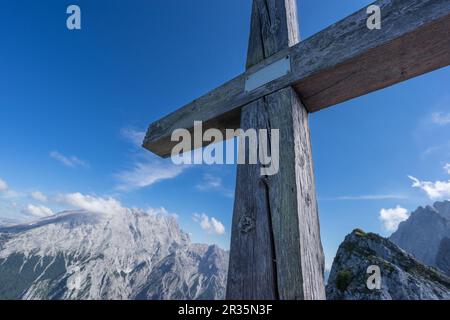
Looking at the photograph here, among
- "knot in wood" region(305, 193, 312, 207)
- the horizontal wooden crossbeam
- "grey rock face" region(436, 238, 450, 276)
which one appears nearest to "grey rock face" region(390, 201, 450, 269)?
"grey rock face" region(436, 238, 450, 276)

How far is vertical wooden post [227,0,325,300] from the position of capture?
0.97 meters

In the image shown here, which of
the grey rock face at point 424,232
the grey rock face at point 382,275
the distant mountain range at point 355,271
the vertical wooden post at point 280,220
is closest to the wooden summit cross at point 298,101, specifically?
the vertical wooden post at point 280,220

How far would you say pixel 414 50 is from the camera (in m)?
1.16

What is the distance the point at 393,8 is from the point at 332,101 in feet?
1.73

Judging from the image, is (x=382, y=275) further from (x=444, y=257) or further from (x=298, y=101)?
(x=444, y=257)

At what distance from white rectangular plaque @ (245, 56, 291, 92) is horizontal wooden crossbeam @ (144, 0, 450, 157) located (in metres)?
0.02

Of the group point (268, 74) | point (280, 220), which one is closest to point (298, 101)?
point (268, 74)

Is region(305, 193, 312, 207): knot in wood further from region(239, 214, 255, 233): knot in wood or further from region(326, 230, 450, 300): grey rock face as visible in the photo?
region(326, 230, 450, 300): grey rock face

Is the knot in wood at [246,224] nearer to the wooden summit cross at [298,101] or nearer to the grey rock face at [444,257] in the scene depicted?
the wooden summit cross at [298,101]

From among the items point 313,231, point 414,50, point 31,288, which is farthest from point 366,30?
point 31,288

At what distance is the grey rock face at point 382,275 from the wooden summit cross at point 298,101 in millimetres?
22290

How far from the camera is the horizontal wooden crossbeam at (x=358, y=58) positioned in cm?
111
